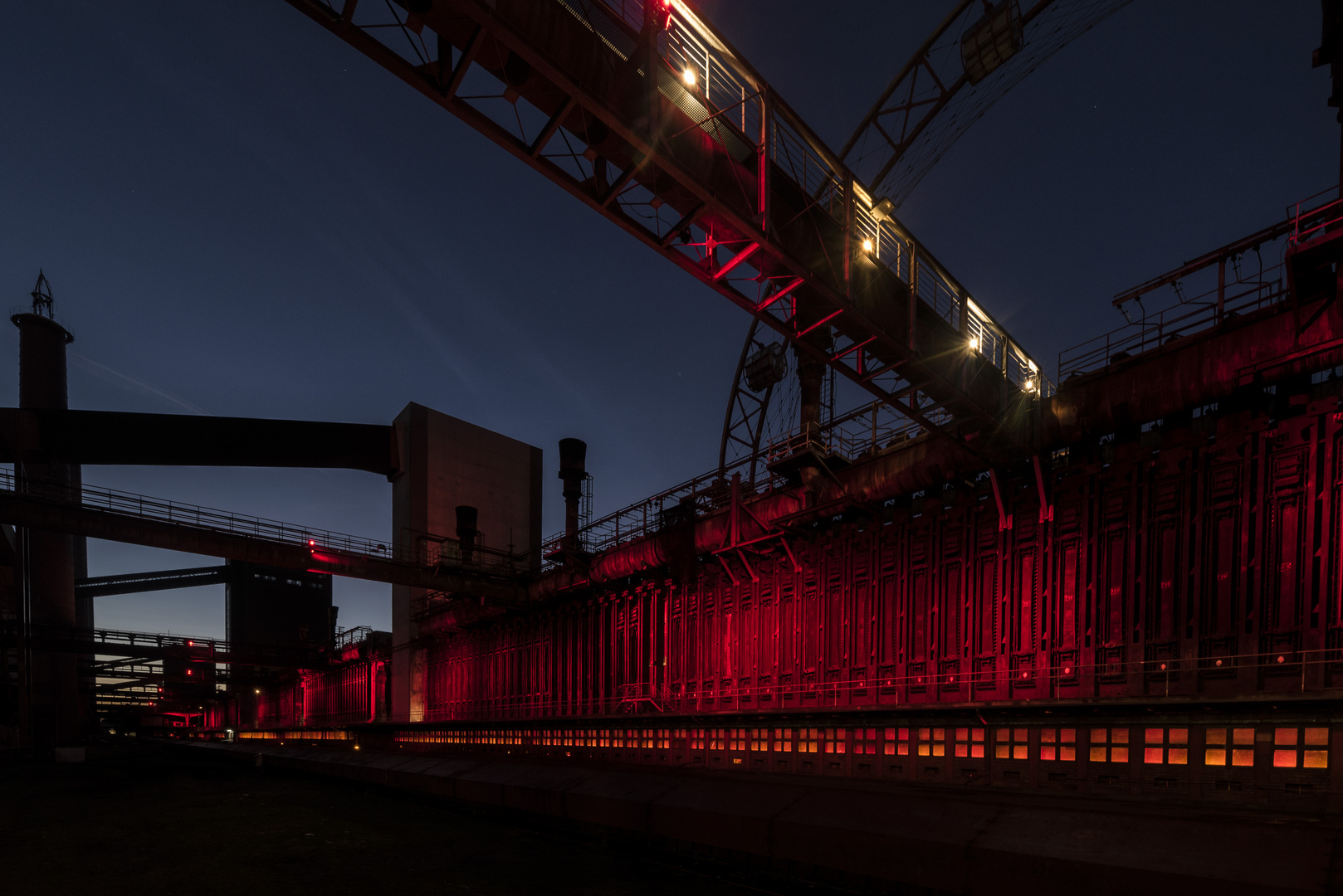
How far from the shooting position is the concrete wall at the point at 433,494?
4288 cm

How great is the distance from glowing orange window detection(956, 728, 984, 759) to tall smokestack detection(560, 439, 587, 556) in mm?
20282

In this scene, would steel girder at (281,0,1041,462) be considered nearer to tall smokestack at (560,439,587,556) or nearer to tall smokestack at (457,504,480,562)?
tall smokestack at (560,439,587,556)

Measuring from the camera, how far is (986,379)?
15781mm

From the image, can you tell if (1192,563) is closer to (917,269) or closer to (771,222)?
(917,269)

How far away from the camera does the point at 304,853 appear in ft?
48.3

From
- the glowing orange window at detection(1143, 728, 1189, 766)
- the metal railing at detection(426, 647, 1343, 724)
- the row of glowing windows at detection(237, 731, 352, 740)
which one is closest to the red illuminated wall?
the metal railing at detection(426, 647, 1343, 724)

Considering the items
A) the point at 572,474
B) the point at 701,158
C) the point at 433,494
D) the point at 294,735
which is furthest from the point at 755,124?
the point at 294,735

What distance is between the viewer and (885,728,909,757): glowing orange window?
54.2ft

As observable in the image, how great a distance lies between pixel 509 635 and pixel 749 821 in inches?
966

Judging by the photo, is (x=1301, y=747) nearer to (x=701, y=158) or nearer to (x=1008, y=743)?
(x=1008, y=743)

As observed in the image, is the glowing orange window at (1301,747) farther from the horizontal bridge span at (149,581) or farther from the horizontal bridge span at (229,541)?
the horizontal bridge span at (149,581)

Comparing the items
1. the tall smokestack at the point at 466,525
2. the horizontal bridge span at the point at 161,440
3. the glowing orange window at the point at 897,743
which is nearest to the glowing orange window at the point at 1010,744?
the glowing orange window at the point at 897,743

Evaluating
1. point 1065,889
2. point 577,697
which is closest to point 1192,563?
point 1065,889

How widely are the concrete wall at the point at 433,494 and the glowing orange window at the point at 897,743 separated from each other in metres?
28.0
